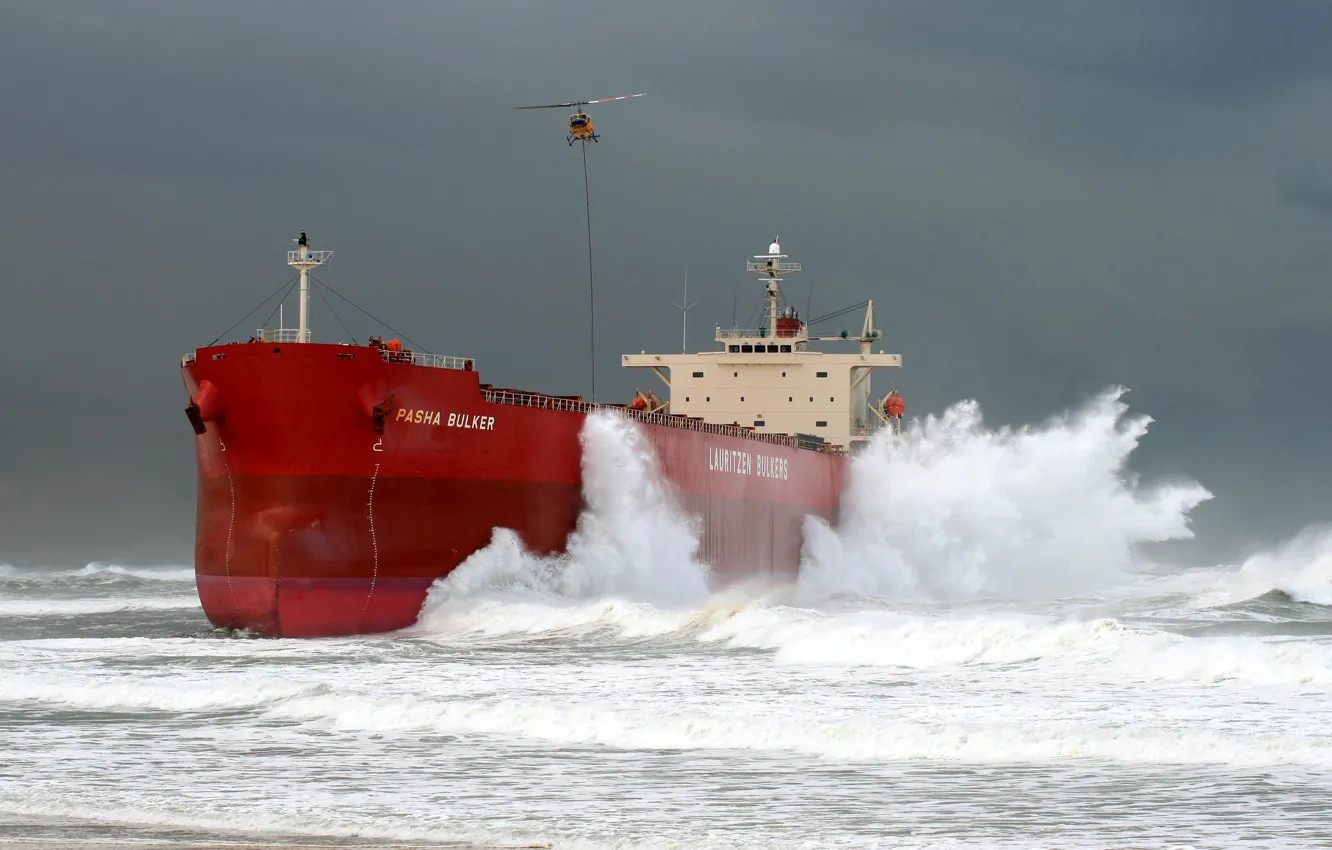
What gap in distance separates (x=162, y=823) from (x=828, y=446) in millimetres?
32616

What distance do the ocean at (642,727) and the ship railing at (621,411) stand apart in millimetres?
879

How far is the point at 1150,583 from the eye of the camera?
47625 mm

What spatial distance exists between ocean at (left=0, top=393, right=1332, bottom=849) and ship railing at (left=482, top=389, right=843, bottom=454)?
2.88 feet

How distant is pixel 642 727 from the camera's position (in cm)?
1391

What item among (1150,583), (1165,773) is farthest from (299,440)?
(1150,583)

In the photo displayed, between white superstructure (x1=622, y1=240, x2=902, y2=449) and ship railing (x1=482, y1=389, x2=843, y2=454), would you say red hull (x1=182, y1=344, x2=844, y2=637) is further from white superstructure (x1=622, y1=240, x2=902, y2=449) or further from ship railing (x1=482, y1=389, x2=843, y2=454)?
white superstructure (x1=622, y1=240, x2=902, y2=449)

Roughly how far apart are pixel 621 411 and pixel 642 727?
16.0 metres

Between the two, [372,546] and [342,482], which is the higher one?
[342,482]

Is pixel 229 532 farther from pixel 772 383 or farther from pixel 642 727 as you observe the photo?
pixel 772 383

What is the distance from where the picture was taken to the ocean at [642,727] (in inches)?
396

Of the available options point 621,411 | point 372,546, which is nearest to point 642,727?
point 372,546

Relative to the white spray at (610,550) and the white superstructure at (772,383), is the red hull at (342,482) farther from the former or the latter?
the white superstructure at (772,383)

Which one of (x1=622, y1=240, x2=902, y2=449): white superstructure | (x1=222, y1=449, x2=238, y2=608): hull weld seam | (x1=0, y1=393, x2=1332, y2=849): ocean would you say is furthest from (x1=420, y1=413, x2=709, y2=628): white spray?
(x1=622, y1=240, x2=902, y2=449): white superstructure

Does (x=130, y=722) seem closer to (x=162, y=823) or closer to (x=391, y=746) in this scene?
(x=391, y=746)
